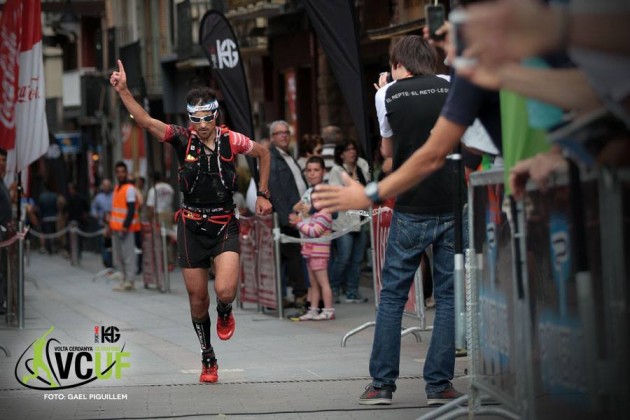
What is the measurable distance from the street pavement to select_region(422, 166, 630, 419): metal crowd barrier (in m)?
1.73

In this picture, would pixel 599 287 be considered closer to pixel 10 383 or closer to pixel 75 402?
pixel 75 402

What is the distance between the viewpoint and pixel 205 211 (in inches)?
392

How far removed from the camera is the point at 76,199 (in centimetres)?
4091

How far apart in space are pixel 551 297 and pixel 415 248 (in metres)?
3.13

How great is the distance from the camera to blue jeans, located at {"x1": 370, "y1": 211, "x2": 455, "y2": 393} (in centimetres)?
834

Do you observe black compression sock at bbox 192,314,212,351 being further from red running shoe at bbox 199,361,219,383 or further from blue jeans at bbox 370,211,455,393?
blue jeans at bbox 370,211,455,393

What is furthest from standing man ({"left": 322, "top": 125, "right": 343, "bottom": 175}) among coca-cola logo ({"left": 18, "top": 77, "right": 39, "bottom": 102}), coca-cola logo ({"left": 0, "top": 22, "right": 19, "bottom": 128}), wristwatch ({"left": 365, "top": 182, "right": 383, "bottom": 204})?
wristwatch ({"left": 365, "top": 182, "right": 383, "bottom": 204})

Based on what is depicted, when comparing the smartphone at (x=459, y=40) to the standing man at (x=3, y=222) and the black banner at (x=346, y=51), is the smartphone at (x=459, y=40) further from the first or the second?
the standing man at (x=3, y=222)

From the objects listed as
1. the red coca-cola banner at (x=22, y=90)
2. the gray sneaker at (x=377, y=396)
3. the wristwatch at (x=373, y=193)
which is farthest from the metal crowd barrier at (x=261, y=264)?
the wristwatch at (x=373, y=193)

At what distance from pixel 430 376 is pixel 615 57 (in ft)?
15.5

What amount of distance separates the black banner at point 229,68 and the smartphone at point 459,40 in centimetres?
1201

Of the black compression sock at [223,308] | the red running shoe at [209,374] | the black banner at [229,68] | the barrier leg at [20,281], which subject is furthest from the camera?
the black banner at [229,68]

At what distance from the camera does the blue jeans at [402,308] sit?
8336 mm

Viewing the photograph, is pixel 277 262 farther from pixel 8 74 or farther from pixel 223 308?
pixel 223 308
